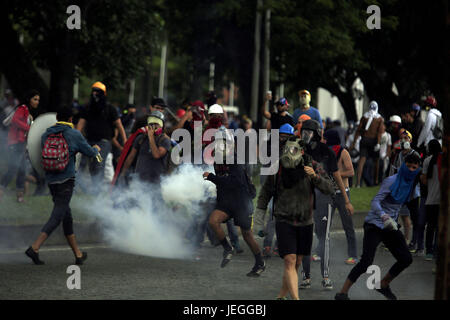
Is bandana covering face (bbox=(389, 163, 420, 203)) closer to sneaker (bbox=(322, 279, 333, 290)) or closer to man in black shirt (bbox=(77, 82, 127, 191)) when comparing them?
sneaker (bbox=(322, 279, 333, 290))

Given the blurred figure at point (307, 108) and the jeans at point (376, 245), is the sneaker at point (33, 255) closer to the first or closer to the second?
the jeans at point (376, 245)

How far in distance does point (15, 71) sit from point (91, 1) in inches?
113

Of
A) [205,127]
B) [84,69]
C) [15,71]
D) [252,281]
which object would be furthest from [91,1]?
[252,281]

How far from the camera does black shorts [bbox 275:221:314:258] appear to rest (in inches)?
278

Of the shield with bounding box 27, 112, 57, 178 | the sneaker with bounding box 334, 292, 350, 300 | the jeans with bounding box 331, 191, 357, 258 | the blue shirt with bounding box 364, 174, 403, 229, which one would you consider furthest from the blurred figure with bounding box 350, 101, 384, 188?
the sneaker with bounding box 334, 292, 350, 300

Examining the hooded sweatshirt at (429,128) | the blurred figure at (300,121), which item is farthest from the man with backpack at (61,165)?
the hooded sweatshirt at (429,128)

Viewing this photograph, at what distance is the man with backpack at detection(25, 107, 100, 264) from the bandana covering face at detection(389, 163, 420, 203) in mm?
3469

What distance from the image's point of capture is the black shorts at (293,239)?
7.05 meters

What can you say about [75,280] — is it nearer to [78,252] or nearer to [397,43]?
[78,252]

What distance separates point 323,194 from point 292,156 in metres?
Answer: 1.11

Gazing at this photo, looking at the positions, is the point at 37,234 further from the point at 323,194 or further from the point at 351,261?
the point at 323,194

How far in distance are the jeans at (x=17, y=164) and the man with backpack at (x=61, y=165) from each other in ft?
12.8

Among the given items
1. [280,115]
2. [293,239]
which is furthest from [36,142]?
[293,239]

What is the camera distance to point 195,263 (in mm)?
9500
